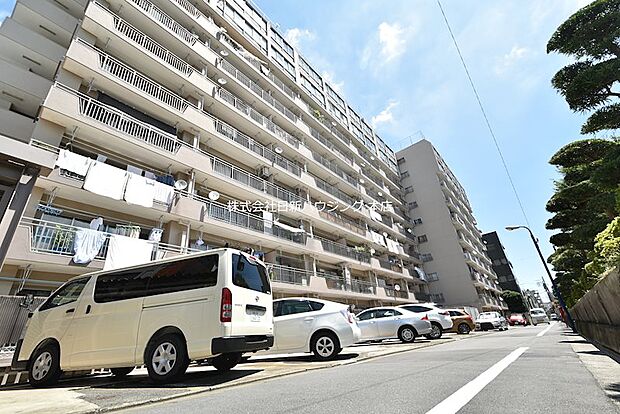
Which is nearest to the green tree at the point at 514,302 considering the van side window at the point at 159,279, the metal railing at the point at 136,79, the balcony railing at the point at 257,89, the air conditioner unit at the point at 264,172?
the balcony railing at the point at 257,89

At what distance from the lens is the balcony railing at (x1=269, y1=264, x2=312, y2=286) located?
18.1 meters

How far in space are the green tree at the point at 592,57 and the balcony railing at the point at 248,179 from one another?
14.4 m

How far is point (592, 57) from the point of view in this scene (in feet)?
29.5

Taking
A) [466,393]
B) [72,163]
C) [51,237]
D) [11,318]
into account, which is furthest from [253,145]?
[466,393]

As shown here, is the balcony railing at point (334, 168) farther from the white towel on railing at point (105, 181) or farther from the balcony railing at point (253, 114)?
the white towel on railing at point (105, 181)

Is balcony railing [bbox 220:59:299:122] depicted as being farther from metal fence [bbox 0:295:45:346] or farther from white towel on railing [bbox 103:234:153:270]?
metal fence [bbox 0:295:45:346]

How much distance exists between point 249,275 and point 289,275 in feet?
44.2

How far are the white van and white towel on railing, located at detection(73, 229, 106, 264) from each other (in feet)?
14.5

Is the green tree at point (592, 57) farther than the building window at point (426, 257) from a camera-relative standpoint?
No

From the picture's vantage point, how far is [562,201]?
1619 cm

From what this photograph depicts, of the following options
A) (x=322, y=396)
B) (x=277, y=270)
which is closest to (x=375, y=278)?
(x=277, y=270)

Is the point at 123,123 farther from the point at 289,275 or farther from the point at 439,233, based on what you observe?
the point at 439,233

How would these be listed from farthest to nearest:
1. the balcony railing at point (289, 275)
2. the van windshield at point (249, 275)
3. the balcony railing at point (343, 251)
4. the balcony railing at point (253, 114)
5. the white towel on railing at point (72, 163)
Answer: the balcony railing at point (343, 251)
the balcony railing at point (253, 114)
the balcony railing at point (289, 275)
the white towel on railing at point (72, 163)
the van windshield at point (249, 275)

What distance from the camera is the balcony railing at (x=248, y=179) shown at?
17.0 metres
